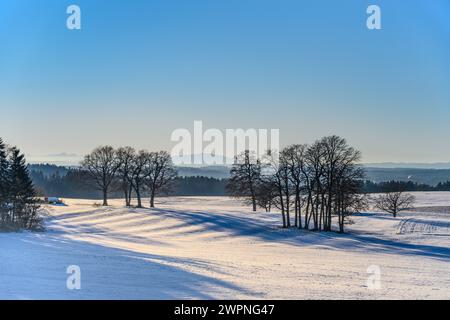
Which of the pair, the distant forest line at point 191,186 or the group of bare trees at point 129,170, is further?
the distant forest line at point 191,186

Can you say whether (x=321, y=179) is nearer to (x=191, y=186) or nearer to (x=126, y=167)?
(x=126, y=167)

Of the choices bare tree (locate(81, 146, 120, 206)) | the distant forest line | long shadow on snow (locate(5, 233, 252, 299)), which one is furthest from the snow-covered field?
the distant forest line

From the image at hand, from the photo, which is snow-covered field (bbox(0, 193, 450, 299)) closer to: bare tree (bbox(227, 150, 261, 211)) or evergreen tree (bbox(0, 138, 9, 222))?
evergreen tree (bbox(0, 138, 9, 222))

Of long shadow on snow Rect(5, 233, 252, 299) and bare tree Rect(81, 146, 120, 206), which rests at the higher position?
bare tree Rect(81, 146, 120, 206)

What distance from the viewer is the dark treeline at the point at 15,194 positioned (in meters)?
44.0

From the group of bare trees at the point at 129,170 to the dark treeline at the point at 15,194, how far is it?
70.4 feet

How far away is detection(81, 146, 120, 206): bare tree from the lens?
70.4 m

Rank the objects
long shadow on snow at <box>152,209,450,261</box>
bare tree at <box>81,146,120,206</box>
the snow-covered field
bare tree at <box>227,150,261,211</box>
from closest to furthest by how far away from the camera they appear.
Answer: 1. the snow-covered field
2. long shadow on snow at <box>152,209,450,261</box>
3. bare tree at <box>227,150,261,211</box>
4. bare tree at <box>81,146,120,206</box>

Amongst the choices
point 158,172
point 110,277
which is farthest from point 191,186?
point 110,277

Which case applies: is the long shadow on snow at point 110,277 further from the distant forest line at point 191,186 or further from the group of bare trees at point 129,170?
the distant forest line at point 191,186

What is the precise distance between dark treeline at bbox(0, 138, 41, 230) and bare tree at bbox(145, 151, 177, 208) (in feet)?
75.2

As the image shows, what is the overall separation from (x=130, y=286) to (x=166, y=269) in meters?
4.20

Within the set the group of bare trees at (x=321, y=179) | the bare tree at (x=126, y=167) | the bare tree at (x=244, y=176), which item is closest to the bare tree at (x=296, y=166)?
the group of bare trees at (x=321, y=179)
